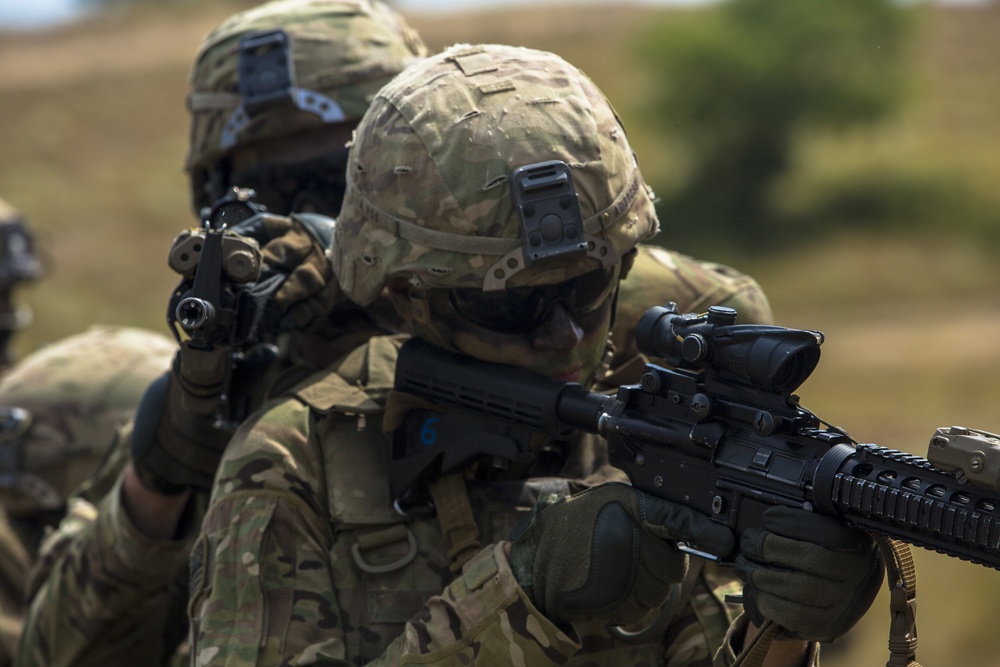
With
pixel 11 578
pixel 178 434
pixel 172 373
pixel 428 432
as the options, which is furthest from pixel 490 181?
pixel 11 578

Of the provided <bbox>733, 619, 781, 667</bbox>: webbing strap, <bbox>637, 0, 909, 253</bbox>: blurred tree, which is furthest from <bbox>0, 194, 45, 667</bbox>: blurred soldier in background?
<bbox>637, 0, 909, 253</bbox>: blurred tree

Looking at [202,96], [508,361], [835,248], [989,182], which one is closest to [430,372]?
[508,361]

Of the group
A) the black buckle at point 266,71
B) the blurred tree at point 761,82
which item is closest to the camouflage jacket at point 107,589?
the black buckle at point 266,71

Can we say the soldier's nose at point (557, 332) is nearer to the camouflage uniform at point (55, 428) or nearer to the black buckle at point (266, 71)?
the black buckle at point (266, 71)

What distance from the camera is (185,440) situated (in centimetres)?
482

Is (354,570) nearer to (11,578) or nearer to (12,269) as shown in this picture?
(11,578)

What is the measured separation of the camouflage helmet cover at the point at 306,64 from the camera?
18.2 feet

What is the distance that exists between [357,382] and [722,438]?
1.23 metres

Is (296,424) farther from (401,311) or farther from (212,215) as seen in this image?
(212,215)

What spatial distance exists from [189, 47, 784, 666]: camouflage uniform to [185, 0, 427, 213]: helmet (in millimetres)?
1321

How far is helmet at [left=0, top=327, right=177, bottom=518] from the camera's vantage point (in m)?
6.79

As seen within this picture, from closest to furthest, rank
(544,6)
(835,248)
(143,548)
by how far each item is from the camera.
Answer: (143,548)
(835,248)
(544,6)

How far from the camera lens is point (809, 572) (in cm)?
330

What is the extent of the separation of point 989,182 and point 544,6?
1690 cm
